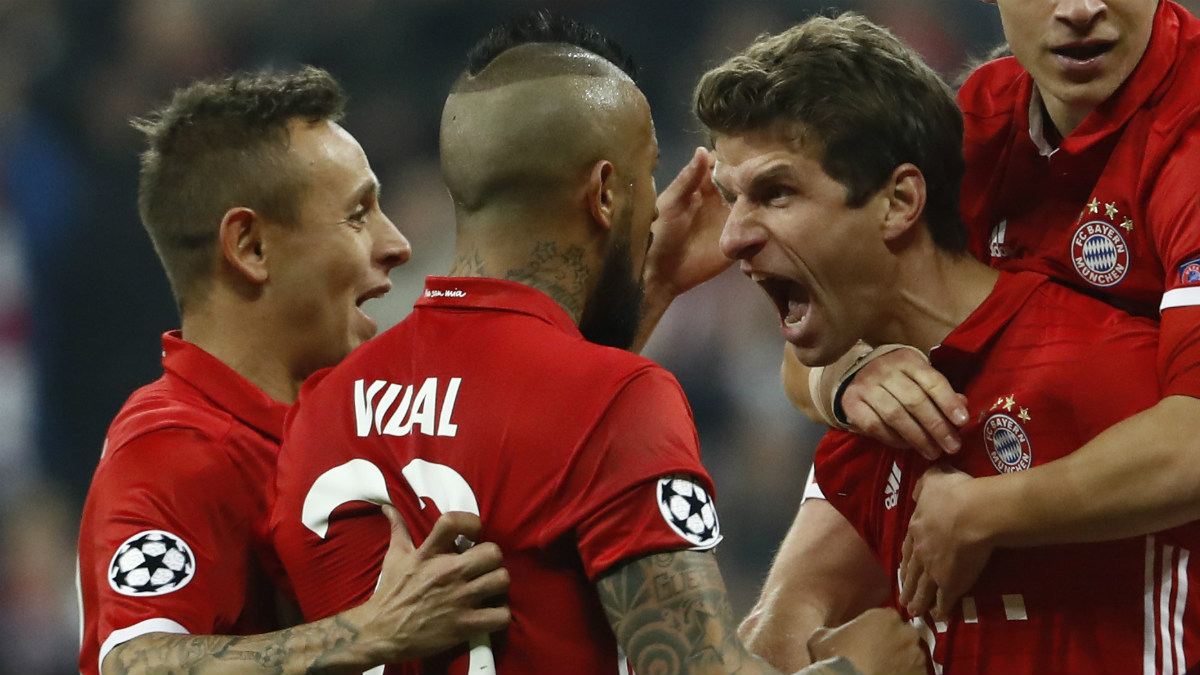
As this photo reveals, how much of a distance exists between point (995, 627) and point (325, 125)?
1.93 m

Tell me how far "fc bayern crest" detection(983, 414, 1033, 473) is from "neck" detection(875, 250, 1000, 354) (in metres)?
0.23

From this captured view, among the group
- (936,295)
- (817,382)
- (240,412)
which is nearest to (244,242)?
(240,412)

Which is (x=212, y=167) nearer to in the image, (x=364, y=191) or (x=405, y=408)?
(x=364, y=191)

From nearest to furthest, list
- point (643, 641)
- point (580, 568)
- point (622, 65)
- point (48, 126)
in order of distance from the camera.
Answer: point (643, 641), point (580, 568), point (622, 65), point (48, 126)

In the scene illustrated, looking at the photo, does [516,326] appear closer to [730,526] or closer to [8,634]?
[730,526]

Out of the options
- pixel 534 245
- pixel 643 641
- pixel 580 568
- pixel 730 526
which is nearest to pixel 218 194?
pixel 534 245

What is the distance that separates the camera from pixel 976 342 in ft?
8.78

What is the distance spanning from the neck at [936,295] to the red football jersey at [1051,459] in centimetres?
6

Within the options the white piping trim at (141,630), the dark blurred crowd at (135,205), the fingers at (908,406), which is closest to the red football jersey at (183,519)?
the white piping trim at (141,630)

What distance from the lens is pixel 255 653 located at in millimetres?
2648

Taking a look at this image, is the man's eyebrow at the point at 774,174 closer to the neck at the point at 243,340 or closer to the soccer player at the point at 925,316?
the soccer player at the point at 925,316

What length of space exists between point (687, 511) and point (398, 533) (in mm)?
538

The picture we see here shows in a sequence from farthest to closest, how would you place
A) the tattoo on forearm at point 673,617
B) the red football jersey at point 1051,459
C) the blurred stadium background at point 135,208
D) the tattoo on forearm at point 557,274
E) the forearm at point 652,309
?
the blurred stadium background at point 135,208 → the forearm at point 652,309 → the tattoo on forearm at point 557,274 → the red football jersey at point 1051,459 → the tattoo on forearm at point 673,617

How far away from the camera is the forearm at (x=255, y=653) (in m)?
2.56
